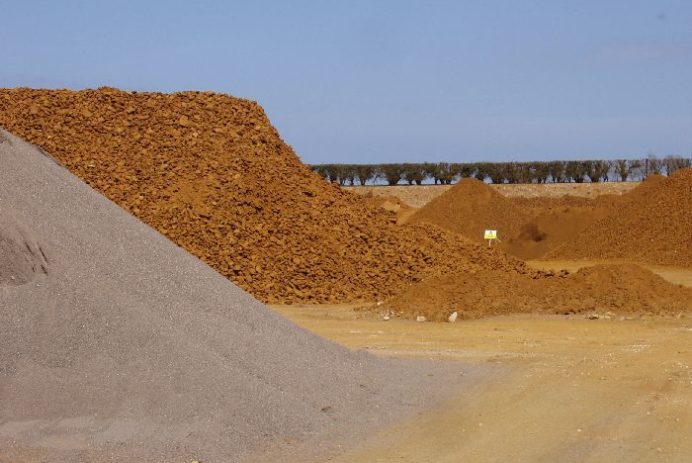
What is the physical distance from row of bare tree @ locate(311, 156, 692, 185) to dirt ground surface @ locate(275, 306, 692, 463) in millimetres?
42802

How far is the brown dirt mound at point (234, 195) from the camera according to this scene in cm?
2105

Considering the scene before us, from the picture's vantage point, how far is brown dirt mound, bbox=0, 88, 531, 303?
21.0 m

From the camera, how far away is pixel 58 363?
7.34 m

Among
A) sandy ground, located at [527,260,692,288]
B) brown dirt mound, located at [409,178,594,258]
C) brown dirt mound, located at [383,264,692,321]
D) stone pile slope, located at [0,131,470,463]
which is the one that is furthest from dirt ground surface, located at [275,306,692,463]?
brown dirt mound, located at [409,178,594,258]

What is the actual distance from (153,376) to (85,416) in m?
0.60

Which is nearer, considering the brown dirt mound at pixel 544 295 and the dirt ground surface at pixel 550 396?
the dirt ground surface at pixel 550 396

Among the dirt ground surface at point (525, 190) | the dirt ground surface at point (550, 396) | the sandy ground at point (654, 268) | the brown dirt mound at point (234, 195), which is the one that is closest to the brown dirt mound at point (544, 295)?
the dirt ground surface at point (550, 396)

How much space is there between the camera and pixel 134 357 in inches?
300

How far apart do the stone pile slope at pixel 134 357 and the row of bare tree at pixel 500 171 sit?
49177 mm

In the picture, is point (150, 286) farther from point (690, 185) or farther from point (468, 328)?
point (690, 185)

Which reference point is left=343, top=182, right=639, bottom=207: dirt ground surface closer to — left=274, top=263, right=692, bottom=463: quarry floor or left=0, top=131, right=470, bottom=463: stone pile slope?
left=274, top=263, right=692, bottom=463: quarry floor

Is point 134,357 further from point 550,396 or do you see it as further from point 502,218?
point 502,218

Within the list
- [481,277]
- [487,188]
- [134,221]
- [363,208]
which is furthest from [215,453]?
[487,188]

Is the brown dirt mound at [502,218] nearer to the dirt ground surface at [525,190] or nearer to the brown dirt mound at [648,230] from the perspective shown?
the brown dirt mound at [648,230]
